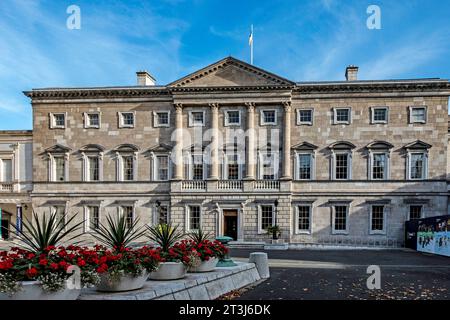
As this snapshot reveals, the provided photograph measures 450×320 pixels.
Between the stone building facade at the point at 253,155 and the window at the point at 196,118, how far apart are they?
9cm

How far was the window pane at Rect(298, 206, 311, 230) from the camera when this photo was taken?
1193 inches

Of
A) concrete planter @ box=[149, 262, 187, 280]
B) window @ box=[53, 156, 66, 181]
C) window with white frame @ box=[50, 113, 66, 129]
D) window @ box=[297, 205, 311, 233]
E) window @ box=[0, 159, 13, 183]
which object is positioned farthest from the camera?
window @ box=[0, 159, 13, 183]

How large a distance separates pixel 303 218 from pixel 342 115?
9328 millimetres

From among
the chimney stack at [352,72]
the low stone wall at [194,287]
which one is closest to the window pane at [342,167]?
the chimney stack at [352,72]

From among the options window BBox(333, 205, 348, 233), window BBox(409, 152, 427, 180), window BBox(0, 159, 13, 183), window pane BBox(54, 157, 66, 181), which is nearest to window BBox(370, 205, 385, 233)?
Result: window BBox(333, 205, 348, 233)

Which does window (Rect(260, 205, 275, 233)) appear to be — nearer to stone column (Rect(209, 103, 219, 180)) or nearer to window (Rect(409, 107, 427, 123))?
stone column (Rect(209, 103, 219, 180))

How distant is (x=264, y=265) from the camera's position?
15.0m

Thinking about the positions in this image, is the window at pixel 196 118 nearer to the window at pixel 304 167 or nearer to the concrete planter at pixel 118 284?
the window at pixel 304 167

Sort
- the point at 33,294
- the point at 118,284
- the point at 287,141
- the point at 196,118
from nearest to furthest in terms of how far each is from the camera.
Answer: the point at 33,294 → the point at 118,284 → the point at 287,141 → the point at 196,118

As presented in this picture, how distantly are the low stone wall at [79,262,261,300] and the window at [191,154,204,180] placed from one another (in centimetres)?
1743

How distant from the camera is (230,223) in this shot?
30.5 metres

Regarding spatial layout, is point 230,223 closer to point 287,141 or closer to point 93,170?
point 287,141

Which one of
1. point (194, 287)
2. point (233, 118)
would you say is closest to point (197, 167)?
point (233, 118)
